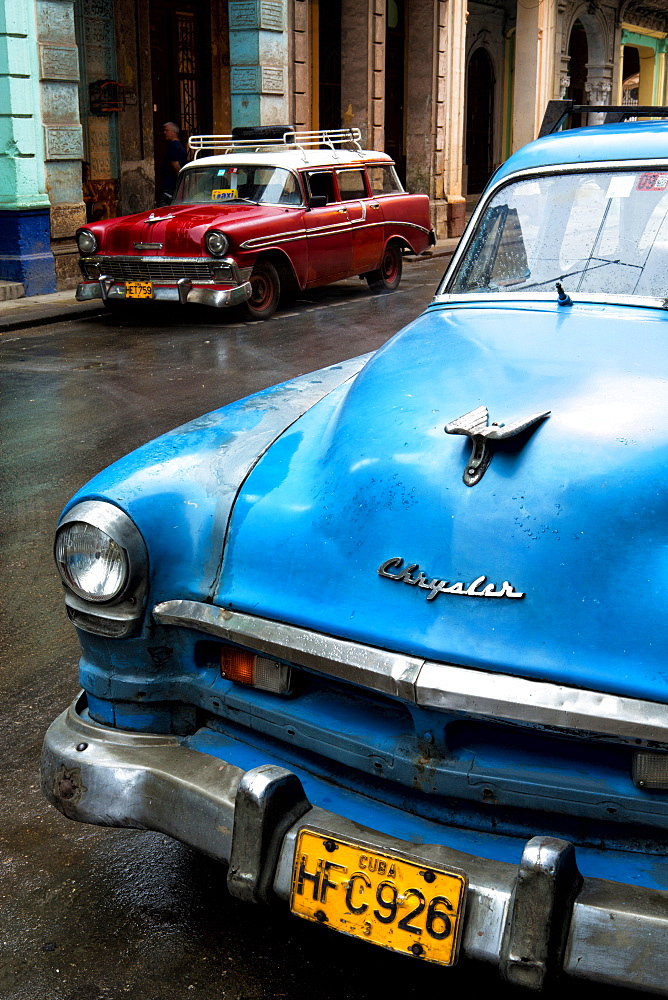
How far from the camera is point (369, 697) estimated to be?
7.32 ft

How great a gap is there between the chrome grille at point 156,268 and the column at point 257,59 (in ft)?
20.4

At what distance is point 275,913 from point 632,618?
106 centimetres

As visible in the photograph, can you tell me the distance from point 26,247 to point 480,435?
12.1 metres

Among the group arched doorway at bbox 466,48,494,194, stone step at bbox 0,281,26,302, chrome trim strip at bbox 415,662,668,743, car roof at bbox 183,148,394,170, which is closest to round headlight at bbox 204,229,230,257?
car roof at bbox 183,148,394,170

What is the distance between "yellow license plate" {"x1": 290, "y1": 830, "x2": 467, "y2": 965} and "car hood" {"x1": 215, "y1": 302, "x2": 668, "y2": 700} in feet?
1.21

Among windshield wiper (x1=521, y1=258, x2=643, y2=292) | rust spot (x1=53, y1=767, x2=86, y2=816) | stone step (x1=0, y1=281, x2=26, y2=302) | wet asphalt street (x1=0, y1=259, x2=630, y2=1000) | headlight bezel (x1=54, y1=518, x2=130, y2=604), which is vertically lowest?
wet asphalt street (x1=0, y1=259, x2=630, y2=1000)

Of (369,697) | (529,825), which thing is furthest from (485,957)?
(369,697)

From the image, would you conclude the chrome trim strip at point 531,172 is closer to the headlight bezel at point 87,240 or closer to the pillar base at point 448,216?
the headlight bezel at point 87,240

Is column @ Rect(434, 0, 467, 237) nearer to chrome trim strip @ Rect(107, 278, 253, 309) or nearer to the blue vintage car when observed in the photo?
chrome trim strip @ Rect(107, 278, 253, 309)

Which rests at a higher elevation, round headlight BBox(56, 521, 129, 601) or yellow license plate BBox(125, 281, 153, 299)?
round headlight BBox(56, 521, 129, 601)

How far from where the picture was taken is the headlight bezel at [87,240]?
11.7m

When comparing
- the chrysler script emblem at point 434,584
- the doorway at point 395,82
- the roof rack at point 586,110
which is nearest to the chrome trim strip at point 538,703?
the chrysler script emblem at point 434,584

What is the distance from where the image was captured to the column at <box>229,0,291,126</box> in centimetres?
1661

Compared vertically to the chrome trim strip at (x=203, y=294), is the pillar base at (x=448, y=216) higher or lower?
higher
